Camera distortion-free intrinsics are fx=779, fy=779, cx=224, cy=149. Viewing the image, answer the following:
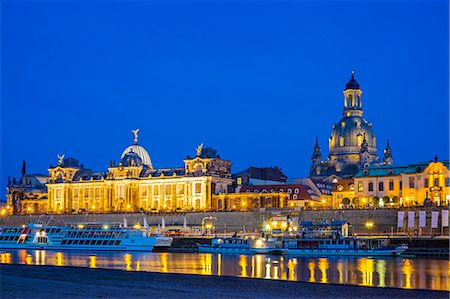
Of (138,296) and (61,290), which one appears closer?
(138,296)

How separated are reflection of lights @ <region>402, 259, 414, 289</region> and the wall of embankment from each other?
88.6ft

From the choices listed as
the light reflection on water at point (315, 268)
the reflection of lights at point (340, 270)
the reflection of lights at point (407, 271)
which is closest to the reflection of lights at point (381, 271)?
the light reflection on water at point (315, 268)

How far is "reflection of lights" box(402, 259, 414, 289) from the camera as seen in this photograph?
123 ft

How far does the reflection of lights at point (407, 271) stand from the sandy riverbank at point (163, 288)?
3166 mm

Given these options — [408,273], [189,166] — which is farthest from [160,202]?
[408,273]

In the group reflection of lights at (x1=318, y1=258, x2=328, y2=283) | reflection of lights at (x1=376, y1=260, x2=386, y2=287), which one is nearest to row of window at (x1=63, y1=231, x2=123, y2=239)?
reflection of lights at (x1=318, y1=258, x2=328, y2=283)


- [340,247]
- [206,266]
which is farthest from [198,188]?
[206,266]

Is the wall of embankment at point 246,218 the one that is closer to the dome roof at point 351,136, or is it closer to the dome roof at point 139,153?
the dome roof at point 139,153

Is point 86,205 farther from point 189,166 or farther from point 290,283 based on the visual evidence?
point 290,283

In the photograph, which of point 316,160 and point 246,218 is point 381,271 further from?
point 316,160

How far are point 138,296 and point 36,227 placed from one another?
5291 centimetres

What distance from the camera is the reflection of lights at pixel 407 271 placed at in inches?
1480

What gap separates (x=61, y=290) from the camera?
34781 mm

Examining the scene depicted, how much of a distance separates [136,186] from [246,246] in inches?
1995
